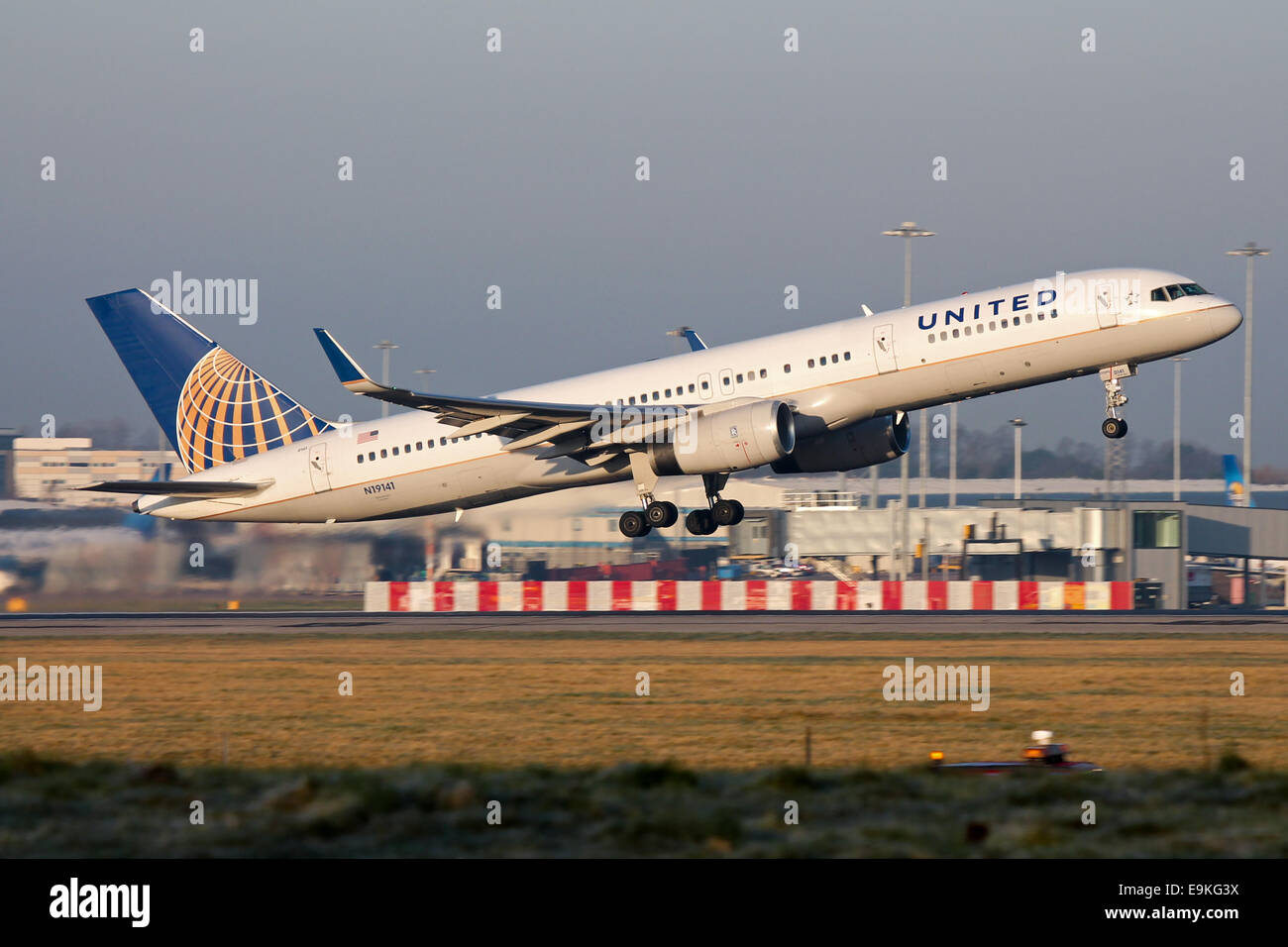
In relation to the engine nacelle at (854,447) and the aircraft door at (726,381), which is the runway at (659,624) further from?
the aircraft door at (726,381)

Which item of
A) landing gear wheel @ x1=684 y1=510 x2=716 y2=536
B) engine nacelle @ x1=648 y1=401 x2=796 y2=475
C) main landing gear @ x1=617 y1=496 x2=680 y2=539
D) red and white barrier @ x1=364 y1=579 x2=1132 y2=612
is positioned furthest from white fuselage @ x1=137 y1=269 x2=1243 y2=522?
red and white barrier @ x1=364 y1=579 x2=1132 y2=612

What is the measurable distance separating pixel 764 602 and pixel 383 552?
14755 millimetres

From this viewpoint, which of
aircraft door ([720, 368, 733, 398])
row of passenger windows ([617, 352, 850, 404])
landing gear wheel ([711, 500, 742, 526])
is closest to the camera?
row of passenger windows ([617, 352, 850, 404])

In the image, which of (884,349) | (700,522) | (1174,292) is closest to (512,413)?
(700,522)

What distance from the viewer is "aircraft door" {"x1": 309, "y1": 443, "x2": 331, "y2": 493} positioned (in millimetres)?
38812

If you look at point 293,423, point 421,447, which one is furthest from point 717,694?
point 293,423

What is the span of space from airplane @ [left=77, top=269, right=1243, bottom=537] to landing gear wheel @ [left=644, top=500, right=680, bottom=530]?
48mm

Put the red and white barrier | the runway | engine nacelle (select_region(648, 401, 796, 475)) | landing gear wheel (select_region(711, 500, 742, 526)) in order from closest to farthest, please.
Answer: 1. engine nacelle (select_region(648, 401, 796, 475))
2. landing gear wheel (select_region(711, 500, 742, 526))
3. the runway
4. the red and white barrier

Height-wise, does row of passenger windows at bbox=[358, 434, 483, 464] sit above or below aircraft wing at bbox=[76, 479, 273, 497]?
above

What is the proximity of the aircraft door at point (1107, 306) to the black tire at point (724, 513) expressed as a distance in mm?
10748

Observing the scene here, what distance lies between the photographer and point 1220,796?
14.4 metres

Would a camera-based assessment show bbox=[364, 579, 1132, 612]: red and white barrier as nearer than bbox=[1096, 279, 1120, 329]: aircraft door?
No

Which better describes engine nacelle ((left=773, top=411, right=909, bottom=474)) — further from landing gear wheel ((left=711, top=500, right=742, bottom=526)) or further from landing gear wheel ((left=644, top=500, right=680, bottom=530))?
landing gear wheel ((left=644, top=500, right=680, bottom=530))
